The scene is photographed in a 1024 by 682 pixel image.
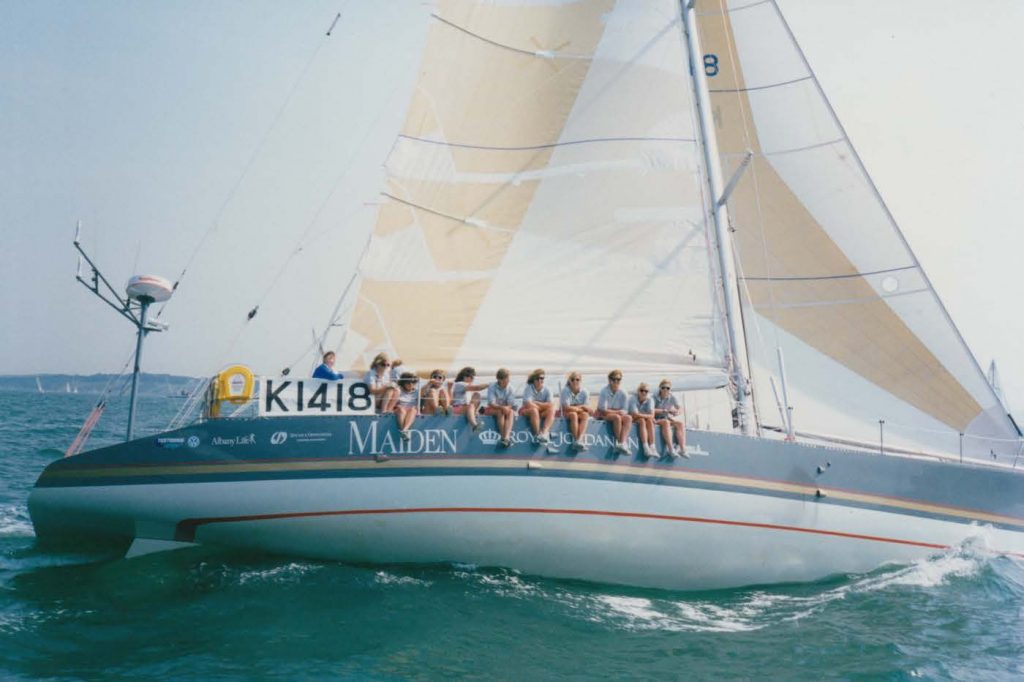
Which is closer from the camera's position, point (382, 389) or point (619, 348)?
point (382, 389)

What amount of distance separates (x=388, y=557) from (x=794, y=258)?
23.2 feet

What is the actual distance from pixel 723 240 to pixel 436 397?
14.4 ft

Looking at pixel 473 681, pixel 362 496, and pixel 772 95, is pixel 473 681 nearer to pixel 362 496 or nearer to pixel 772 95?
pixel 362 496

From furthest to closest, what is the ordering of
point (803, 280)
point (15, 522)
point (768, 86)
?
1. point (768, 86)
2. point (15, 522)
3. point (803, 280)

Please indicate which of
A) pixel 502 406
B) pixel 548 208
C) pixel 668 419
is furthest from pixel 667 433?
pixel 548 208

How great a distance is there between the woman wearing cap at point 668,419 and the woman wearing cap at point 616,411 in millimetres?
398

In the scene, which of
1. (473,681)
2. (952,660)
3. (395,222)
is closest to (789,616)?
(952,660)

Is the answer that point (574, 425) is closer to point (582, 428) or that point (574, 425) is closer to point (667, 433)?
point (582, 428)

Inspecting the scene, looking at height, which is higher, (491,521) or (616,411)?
(616,411)

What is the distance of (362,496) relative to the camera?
9070mm

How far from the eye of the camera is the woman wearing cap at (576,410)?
938 cm

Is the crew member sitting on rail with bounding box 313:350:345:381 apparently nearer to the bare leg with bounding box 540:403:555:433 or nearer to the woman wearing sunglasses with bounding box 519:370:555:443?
the woman wearing sunglasses with bounding box 519:370:555:443

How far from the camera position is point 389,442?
9227 millimetres

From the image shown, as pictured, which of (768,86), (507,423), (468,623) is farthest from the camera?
(768,86)
